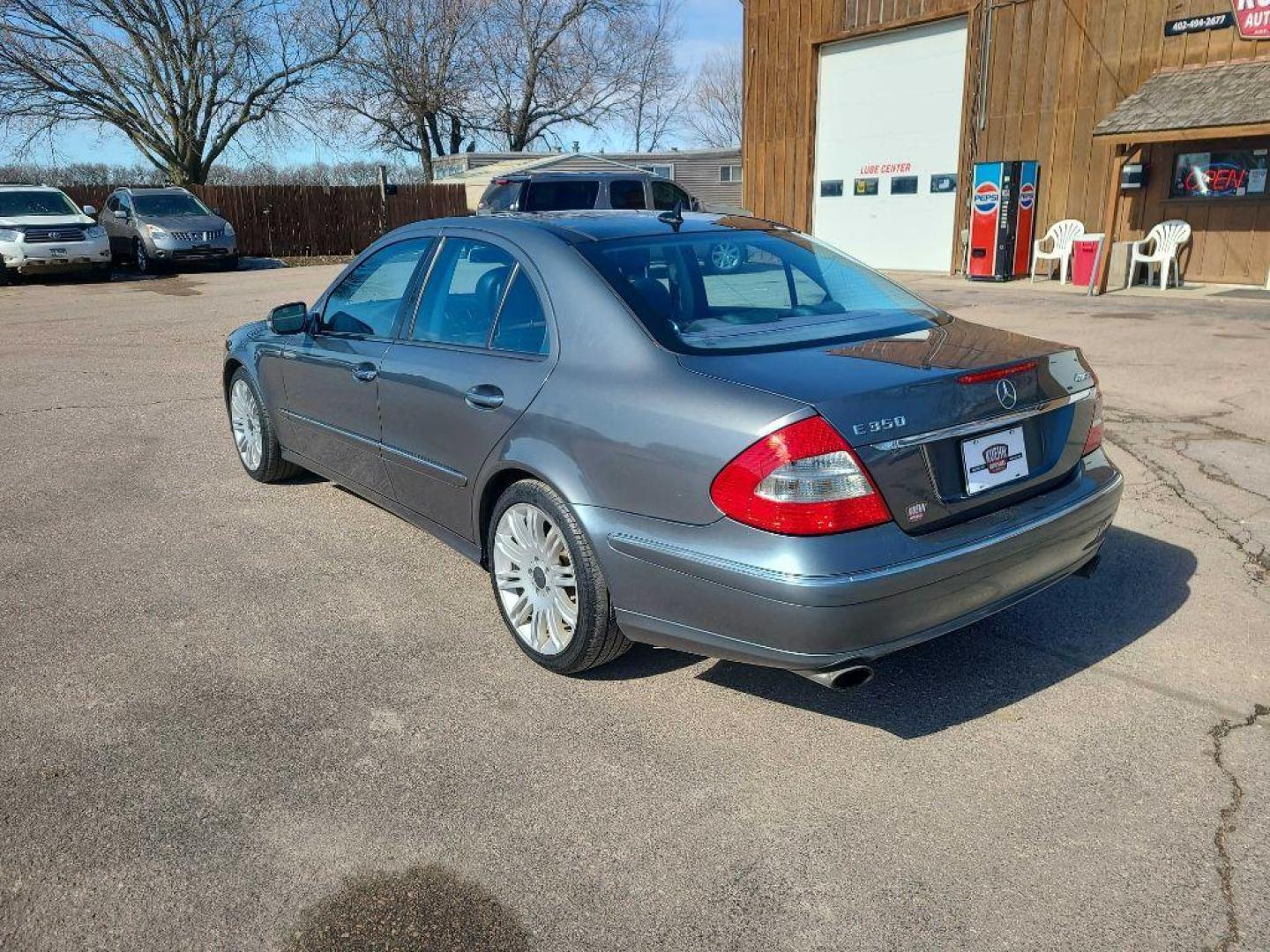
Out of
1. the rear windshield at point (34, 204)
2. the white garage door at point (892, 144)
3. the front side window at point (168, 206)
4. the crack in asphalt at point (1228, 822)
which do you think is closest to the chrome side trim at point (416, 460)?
the crack in asphalt at point (1228, 822)

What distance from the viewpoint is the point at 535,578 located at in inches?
139

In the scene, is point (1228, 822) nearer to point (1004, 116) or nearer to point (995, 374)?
→ point (995, 374)

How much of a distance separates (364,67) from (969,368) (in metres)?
41.4

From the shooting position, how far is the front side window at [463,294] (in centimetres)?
380

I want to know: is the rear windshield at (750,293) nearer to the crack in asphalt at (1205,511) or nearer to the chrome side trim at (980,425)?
the chrome side trim at (980,425)

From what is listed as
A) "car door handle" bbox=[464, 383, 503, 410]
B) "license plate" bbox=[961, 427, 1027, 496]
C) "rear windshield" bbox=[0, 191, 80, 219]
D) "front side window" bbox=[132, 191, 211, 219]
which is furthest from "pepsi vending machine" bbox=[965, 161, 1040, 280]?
"rear windshield" bbox=[0, 191, 80, 219]

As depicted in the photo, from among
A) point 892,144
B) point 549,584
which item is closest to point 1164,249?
point 892,144

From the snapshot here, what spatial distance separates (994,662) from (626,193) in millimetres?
13410

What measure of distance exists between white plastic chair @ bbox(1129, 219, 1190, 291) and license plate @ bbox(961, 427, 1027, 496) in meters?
14.8

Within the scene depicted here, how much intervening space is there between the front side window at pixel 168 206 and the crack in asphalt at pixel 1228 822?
74.4 feet

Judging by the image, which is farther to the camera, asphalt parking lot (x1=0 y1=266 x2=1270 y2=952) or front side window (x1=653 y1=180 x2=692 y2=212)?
front side window (x1=653 y1=180 x2=692 y2=212)

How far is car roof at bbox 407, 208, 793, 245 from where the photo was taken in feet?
12.3

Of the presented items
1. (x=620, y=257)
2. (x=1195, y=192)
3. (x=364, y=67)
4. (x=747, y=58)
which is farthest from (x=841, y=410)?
(x=364, y=67)

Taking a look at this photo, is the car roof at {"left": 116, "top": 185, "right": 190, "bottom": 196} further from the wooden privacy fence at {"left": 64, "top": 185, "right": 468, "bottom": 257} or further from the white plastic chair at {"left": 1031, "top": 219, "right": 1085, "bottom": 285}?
the white plastic chair at {"left": 1031, "top": 219, "right": 1085, "bottom": 285}
